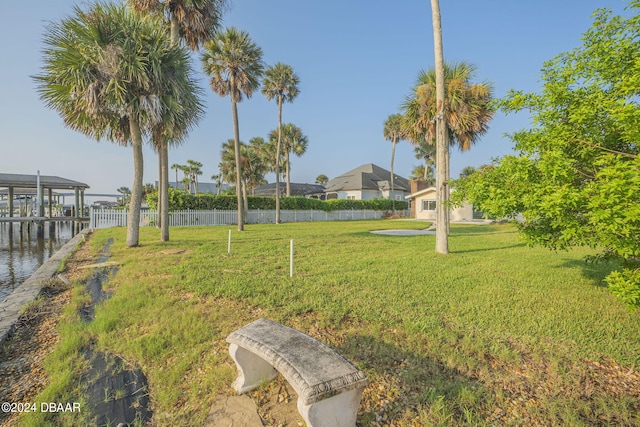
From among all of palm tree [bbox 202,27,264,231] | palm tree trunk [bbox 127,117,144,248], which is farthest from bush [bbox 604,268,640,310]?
palm tree [bbox 202,27,264,231]

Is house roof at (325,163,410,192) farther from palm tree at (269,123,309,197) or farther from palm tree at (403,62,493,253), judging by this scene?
palm tree at (403,62,493,253)

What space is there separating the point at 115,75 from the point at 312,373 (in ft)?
35.9

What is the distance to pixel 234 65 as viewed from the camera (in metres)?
17.5

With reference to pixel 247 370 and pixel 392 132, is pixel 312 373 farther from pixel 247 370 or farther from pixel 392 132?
pixel 392 132

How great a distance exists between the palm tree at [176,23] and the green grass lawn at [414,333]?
17.7 ft

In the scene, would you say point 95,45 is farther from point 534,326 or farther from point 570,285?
point 570,285

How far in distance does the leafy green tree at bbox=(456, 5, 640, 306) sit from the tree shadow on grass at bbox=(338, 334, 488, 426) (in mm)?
1856

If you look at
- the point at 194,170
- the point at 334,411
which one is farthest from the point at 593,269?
the point at 194,170

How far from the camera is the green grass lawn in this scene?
8.79ft

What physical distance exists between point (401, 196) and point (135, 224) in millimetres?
37523

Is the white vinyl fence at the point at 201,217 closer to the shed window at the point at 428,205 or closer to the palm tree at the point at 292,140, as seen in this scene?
the palm tree at the point at 292,140

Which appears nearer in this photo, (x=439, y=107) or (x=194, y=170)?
(x=439, y=107)

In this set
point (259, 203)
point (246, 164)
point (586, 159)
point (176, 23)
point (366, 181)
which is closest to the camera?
point (586, 159)

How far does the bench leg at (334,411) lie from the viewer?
6.74 ft
